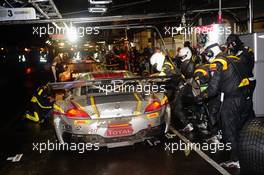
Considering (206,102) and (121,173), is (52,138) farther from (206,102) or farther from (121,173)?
(206,102)

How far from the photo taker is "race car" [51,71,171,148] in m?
5.07

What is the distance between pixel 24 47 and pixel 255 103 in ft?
77.1

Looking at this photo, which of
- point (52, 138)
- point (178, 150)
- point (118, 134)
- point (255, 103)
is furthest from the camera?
point (52, 138)

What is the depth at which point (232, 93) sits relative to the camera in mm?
4832

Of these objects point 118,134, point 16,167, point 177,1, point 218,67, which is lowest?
point 16,167

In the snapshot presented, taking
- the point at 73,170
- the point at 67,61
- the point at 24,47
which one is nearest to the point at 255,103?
the point at 73,170

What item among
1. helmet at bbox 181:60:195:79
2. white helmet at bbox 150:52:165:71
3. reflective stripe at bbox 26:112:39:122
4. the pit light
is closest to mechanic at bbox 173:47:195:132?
helmet at bbox 181:60:195:79

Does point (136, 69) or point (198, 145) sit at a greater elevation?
point (136, 69)

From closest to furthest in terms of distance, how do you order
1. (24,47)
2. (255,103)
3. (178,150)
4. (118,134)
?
(118,134)
(178,150)
(255,103)
(24,47)

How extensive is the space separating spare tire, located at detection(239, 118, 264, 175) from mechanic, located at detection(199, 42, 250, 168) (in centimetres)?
94

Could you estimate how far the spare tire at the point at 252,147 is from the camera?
11.8 feet

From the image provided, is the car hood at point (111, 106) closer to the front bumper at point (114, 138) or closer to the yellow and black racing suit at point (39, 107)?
the front bumper at point (114, 138)

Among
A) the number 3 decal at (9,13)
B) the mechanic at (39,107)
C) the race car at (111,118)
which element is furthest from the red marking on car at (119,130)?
the number 3 decal at (9,13)

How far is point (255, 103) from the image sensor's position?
20.8 feet
